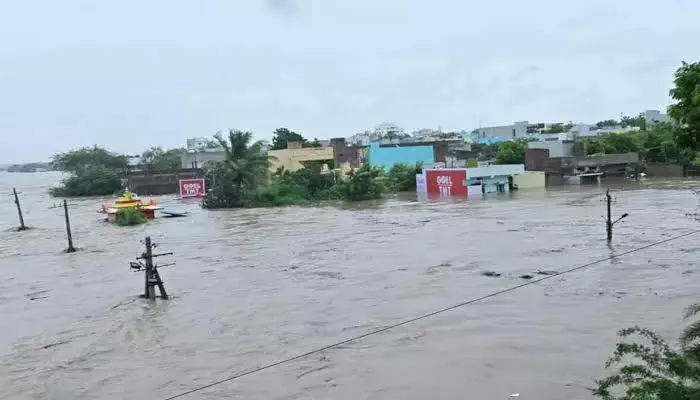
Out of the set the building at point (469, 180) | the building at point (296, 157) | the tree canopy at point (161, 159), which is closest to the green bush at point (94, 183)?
the tree canopy at point (161, 159)

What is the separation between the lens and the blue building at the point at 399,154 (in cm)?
5116

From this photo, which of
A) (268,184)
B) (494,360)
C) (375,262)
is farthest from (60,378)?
(268,184)

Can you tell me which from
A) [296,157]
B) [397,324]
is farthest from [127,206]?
[397,324]

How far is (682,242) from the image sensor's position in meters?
17.5

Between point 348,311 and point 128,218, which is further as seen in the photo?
point 128,218

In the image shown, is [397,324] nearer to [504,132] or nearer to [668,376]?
[668,376]

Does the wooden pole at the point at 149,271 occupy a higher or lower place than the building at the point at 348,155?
lower

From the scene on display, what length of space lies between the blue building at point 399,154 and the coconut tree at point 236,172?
1423cm

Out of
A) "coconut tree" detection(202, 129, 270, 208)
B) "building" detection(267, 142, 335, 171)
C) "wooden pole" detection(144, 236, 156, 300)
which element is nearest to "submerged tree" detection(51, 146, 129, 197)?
"building" detection(267, 142, 335, 171)

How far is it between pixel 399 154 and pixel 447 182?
38.7 ft

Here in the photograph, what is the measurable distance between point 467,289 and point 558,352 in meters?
4.27

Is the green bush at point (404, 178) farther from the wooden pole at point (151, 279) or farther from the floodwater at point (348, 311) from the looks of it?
the wooden pole at point (151, 279)

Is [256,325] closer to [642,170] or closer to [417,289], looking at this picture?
[417,289]

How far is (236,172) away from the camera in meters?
38.2
